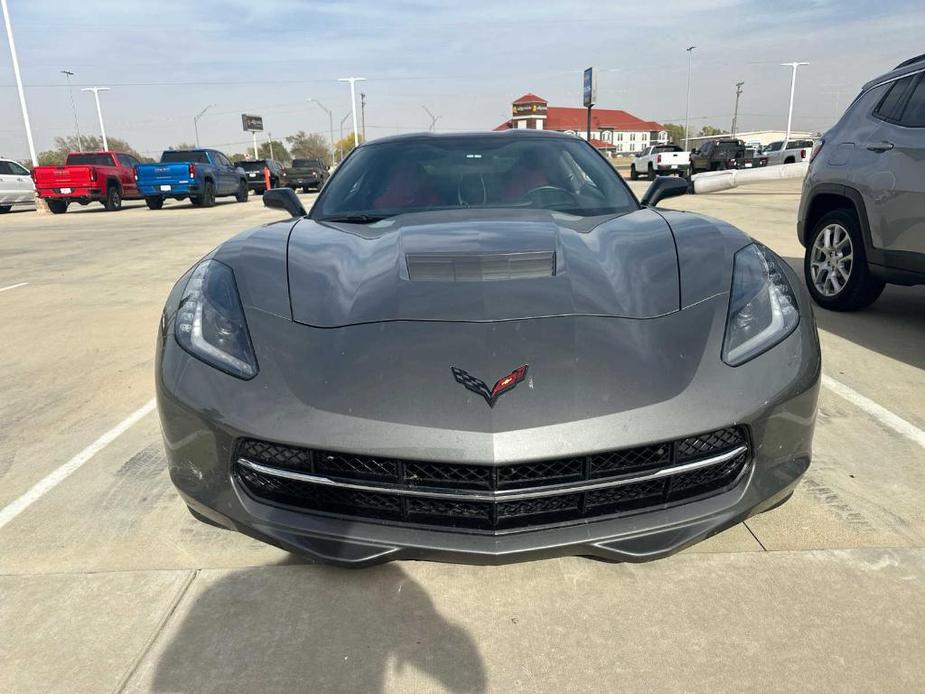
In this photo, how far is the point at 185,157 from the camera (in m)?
21.2

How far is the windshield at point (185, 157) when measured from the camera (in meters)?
21.1

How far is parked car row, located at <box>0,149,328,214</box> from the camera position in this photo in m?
18.7

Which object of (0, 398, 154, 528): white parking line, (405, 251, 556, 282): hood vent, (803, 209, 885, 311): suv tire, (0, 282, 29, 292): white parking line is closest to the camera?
(405, 251, 556, 282): hood vent

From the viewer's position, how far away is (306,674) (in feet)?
5.39

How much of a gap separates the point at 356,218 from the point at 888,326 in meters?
3.87

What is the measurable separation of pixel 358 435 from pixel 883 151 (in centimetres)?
426

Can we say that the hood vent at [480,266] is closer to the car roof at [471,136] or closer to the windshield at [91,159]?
the car roof at [471,136]

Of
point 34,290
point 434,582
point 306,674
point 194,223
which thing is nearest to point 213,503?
point 306,674

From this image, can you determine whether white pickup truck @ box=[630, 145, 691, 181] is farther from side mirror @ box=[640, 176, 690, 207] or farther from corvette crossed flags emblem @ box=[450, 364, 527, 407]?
corvette crossed flags emblem @ box=[450, 364, 527, 407]

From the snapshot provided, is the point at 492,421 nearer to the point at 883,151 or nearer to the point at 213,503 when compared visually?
the point at 213,503

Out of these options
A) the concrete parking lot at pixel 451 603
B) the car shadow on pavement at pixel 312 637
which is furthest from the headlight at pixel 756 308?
the car shadow on pavement at pixel 312 637

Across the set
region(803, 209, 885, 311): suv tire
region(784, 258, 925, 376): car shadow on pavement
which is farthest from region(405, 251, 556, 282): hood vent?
region(803, 209, 885, 311): suv tire

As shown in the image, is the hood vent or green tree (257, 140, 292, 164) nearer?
the hood vent

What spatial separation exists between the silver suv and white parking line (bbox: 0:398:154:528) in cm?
452
